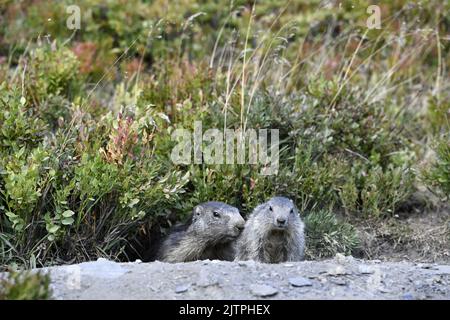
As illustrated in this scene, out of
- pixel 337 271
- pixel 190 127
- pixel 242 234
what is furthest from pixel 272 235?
pixel 337 271

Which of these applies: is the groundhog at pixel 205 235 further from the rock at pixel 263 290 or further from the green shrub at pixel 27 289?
the green shrub at pixel 27 289

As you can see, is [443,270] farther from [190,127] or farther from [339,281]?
[190,127]

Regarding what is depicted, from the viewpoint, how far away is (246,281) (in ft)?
17.2

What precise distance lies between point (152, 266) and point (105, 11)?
6.01 m

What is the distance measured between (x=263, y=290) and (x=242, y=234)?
1987 mm

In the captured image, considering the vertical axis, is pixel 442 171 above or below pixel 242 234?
above

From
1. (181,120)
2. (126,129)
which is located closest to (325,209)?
(181,120)

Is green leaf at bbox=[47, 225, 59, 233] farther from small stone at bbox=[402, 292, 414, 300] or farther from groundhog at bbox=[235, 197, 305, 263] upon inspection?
small stone at bbox=[402, 292, 414, 300]

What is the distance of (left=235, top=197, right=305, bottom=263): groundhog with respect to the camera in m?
6.75

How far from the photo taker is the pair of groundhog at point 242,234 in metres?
6.78

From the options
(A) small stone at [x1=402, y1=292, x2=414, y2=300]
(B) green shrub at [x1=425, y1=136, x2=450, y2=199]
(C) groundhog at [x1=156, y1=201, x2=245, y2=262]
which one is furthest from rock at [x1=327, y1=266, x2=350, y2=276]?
(B) green shrub at [x1=425, y1=136, x2=450, y2=199]

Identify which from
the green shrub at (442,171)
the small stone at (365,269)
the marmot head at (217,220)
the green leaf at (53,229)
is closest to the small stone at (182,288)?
the small stone at (365,269)

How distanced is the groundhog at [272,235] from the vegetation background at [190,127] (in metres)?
0.43
